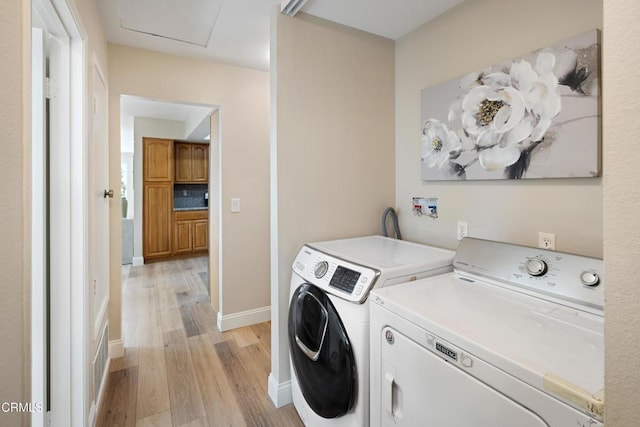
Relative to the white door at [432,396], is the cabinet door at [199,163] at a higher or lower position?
higher

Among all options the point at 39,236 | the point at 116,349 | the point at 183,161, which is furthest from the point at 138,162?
the point at 39,236

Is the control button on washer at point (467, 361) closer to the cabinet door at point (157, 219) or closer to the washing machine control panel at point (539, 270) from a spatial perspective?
the washing machine control panel at point (539, 270)

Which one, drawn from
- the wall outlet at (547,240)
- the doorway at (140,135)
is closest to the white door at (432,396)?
the wall outlet at (547,240)

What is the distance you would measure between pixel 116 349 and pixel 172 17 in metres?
2.47

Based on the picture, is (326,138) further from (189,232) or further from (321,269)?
(189,232)

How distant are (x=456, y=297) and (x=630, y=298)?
0.74m

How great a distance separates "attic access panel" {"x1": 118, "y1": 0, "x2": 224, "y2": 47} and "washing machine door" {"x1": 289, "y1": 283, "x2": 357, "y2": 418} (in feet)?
6.06

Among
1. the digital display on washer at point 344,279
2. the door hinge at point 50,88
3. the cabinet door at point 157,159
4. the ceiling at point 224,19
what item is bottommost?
the digital display on washer at point 344,279

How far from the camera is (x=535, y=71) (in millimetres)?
1371

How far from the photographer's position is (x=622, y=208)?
Answer: 0.47m

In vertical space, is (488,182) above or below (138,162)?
below

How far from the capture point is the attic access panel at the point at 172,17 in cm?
190

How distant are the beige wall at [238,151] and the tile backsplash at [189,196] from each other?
3656mm

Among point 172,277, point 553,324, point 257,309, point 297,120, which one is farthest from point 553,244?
point 172,277
